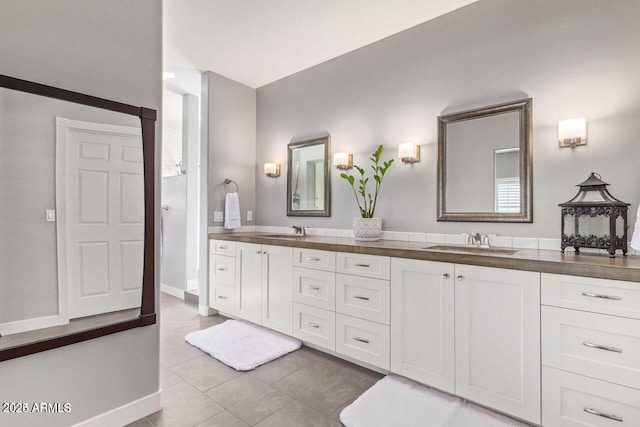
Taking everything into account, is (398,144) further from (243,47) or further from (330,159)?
(243,47)

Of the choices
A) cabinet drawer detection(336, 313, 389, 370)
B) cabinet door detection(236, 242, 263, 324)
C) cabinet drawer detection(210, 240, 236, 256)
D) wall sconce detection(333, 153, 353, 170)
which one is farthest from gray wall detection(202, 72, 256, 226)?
cabinet drawer detection(336, 313, 389, 370)

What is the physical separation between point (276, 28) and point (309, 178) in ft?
4.90

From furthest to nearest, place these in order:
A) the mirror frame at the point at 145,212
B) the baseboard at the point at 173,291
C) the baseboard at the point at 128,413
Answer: the baseboard at the point at 173,291 < the baseboard at the point at 128,413 < the mirror frame at the point at 145,212

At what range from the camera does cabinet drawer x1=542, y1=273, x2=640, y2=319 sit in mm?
1440

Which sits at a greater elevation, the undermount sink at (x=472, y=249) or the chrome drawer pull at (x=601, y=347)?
the undermount sink at (x=472, y=249)

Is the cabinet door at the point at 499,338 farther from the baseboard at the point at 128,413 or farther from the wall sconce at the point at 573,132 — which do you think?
the baseboard at the point at 128,413

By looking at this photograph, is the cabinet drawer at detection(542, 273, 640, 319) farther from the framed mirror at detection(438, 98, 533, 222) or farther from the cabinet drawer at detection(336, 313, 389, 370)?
the cabinet drawer at detection(336, 313, 389, 370)

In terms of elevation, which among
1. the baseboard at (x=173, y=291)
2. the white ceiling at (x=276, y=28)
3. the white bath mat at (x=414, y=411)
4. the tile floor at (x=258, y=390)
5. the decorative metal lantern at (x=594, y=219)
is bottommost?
the tile floor at (x=258, y=390)

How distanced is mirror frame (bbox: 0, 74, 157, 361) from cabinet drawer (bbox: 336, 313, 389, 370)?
1.33 m

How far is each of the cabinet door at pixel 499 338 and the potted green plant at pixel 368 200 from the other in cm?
98

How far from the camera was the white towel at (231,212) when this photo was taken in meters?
3.66

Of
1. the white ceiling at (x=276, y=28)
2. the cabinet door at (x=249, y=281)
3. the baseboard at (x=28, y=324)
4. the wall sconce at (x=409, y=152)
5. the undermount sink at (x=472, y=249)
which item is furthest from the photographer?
the cabinet door at (x=249, y=281)

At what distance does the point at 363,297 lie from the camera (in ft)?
7.64

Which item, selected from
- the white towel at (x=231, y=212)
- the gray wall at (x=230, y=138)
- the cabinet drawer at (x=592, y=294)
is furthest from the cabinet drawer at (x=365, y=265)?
the gray wall at (x=230, y=138)
